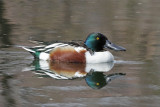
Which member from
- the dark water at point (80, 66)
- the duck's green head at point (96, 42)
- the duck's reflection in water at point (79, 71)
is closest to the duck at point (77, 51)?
the duck's green head at point (96, 42)

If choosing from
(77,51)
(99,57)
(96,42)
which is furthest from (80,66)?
(96,42)

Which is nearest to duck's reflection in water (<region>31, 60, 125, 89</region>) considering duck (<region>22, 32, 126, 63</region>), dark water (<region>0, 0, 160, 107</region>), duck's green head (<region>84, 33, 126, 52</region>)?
dark water (<region>0, 0, 160, 107</region>)

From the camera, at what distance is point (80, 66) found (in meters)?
10.6

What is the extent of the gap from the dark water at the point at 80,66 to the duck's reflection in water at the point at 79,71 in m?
0.02

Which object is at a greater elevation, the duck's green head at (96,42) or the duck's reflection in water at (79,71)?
the duck's green head at (96,42)

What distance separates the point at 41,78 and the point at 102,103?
1993 mm

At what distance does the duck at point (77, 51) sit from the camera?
10719mm

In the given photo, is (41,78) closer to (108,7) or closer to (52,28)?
(52,28)

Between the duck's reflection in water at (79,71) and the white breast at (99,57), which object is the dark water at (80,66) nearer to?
the duck's reflection in water at (79,71)

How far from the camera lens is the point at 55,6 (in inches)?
754

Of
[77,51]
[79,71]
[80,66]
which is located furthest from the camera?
[77,51]

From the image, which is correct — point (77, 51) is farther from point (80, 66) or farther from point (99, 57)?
point (99, 57)

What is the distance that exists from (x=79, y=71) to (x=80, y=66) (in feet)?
1.46

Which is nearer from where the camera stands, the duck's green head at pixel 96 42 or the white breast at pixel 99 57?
the white breast at pixel 99 57
